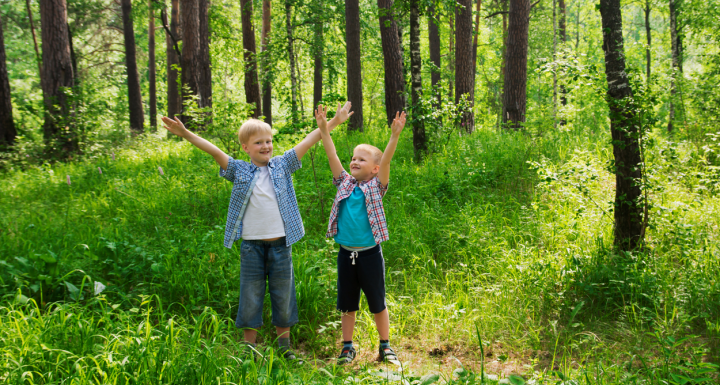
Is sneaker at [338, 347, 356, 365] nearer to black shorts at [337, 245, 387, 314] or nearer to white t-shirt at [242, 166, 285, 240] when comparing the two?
black shorts at [337, 245, 387, 314]

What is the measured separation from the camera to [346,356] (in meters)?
3.21

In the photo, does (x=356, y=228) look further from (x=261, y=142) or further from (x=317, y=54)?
(x=317, y=54)

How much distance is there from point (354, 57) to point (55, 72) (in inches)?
287

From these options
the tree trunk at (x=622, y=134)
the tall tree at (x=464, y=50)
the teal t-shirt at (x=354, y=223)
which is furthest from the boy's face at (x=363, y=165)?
the tall tree at (x=464, y=50)

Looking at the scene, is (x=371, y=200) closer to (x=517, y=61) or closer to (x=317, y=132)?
(x=317, y=132)

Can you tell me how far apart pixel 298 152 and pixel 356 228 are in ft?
2.54

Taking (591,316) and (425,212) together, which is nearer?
(591,316)

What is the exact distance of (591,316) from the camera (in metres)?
3.59

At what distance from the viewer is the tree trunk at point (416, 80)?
7094 mm

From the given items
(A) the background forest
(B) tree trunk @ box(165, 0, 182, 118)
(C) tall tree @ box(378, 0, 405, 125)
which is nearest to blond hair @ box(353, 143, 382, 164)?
(A) the background forest

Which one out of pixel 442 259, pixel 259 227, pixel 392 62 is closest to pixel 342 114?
pixel 259 227

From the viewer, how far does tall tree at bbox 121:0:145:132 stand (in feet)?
53.9

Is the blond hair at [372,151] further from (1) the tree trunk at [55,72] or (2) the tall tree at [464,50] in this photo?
(1) the tree trunk at [55,72]

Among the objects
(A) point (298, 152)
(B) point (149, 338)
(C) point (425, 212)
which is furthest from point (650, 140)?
(B) point (149, 338)
